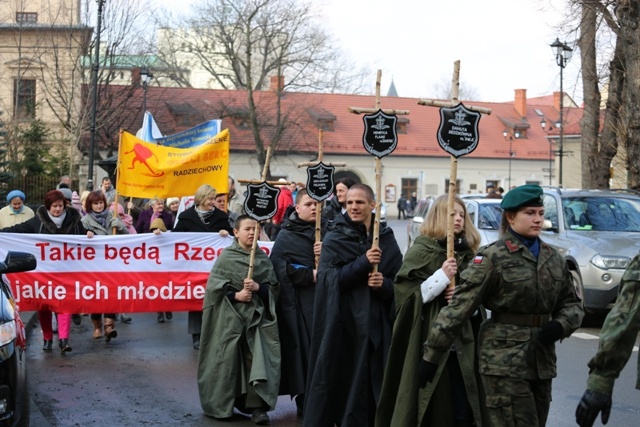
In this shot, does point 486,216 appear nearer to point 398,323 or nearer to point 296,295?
point 296,295

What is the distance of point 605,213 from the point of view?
14617 mm

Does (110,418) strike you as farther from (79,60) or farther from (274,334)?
(79,60)

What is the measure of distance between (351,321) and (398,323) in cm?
83

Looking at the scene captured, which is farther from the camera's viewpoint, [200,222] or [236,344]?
[200,222]

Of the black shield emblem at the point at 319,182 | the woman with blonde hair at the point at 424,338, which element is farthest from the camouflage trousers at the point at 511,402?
the black shield emblem at the point at 319,182

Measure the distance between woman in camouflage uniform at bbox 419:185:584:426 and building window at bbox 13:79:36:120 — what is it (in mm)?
35322

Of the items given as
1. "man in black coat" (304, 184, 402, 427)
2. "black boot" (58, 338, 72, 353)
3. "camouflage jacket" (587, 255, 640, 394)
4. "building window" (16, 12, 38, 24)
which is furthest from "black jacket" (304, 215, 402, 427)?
"building window" (16, 12, 38, 24)

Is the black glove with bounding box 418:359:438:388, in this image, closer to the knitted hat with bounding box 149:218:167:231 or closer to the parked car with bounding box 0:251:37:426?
the parked car with bounding box 0:251:37:426

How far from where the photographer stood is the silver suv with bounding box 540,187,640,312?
42.9 feet

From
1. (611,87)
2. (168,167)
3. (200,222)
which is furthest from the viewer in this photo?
(611,87)

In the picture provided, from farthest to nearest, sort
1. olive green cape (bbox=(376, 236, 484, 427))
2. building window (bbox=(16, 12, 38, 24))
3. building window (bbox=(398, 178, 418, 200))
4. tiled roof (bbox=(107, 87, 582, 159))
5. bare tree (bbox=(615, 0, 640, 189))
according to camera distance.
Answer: building window (bbox=(398, 178, 418, 200)) < tiled roof (bbox=(107, 87, 582, 159)) < building window (bbox=(16, 12, 38, 24)) < bare tree (bbox=(615, 0, 640, 189)) < olive green cape (bbox=(376, 236, 484, 427))

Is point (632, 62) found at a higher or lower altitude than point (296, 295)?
higher

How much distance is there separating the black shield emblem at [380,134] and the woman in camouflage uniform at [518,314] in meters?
2.28

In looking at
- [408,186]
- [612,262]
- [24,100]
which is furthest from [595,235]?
[408,186]
